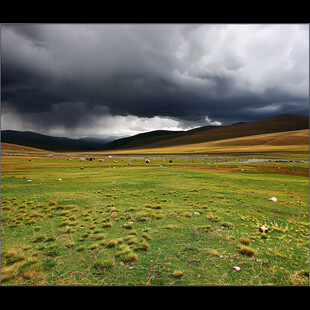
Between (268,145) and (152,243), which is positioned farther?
(268,145)

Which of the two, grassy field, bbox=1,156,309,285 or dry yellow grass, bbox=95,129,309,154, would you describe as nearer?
grassy field, bbox=1,156,309,285

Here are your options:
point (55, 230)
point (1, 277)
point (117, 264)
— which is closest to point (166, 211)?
point (117, 264)

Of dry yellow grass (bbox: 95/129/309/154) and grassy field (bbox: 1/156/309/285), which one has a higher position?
dry yellow grass (bbox: 95/129/309/154)

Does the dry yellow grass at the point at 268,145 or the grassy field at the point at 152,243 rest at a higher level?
the dry yellow grass at the point at 268,145

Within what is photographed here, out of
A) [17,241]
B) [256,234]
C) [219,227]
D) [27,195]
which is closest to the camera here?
[17,241]

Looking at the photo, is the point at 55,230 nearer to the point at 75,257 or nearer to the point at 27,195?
the point at 75,257

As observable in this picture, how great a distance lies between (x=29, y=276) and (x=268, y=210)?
11097mm

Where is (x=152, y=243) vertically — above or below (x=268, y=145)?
below

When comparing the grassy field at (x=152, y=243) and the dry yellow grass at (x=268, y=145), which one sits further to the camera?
the dry yellow grass at (x=268, y=145)

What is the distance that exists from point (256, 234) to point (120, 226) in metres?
5.63

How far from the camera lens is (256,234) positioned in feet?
21.0

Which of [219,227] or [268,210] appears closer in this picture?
[219,227]

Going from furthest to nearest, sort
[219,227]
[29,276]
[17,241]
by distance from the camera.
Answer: [219,227], [17,241], [29,276]
